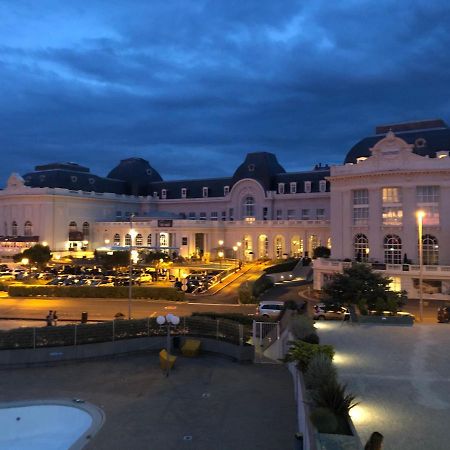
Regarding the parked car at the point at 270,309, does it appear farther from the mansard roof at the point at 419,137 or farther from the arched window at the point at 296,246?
the arched window at the point at 296,246

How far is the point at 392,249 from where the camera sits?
5500 cm

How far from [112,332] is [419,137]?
4707cm

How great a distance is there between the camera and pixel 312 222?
75.6 metres

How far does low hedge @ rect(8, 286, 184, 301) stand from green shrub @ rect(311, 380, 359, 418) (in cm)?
3623

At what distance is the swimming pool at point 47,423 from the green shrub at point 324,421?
8.24m

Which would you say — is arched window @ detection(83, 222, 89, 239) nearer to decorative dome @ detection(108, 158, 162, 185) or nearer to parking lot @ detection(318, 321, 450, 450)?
decorative dome @ detection(108, 158, 162, 185)

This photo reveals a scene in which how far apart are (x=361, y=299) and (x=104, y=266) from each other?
1534 inches

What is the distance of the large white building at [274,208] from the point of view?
53.2 m

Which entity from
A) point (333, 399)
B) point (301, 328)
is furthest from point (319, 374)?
point (301, 328)

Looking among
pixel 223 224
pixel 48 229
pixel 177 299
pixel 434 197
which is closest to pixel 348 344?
pixel 177 299

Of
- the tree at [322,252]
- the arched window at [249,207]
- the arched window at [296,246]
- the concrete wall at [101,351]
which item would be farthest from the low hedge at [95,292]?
the arched window at [249,207]

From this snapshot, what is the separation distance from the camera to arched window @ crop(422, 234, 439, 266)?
52500mm

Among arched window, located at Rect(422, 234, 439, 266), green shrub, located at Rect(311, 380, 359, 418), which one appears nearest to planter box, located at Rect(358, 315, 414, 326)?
green shrub, located at Rect(311, 380, 359, 418)

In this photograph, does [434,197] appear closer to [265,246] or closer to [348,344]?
[265,246]
